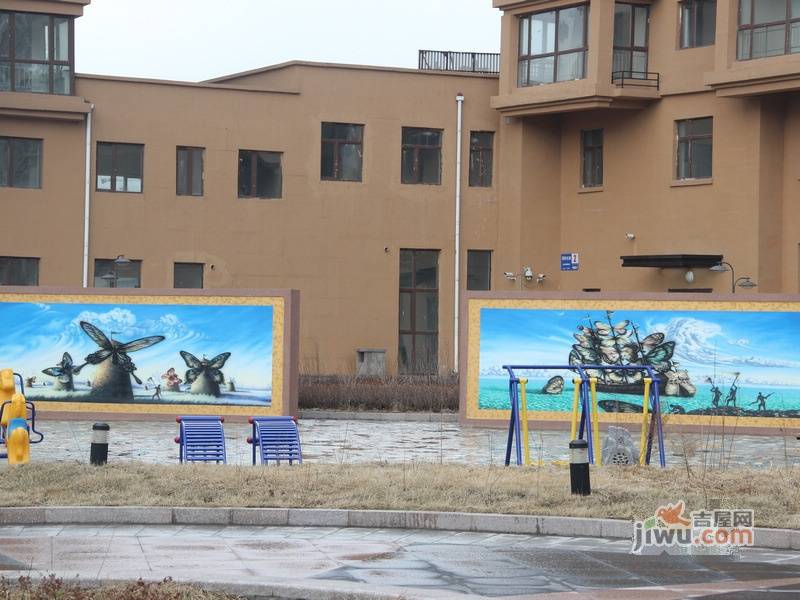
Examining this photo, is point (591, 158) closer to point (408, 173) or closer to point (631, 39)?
point (631, 39)

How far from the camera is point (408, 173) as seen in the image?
41531mm

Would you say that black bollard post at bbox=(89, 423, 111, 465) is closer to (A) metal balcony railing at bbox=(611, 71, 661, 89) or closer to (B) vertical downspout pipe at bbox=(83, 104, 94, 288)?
(B) vertical downspout pipe at bbox=(83, 104, 94, 288)

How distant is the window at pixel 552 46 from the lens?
39.2 metres

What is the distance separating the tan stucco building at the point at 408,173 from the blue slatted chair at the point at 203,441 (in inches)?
747

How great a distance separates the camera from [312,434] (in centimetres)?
2598

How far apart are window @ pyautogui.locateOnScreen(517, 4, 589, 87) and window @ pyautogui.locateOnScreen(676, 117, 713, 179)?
329cm

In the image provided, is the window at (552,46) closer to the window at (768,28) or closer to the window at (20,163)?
the window at (768,28)

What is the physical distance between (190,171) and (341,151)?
4.46 metres

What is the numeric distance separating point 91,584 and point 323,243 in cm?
3079

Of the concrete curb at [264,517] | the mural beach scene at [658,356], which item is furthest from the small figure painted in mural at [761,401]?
the concrete curb at [264,517]

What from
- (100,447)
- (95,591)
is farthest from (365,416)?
(95,591)

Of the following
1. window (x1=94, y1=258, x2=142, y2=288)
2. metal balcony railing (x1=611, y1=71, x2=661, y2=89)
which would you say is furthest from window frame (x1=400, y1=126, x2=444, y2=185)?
window (x1=94, y1=258, x2=142, y2=288)

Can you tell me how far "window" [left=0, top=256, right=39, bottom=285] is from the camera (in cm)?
3891

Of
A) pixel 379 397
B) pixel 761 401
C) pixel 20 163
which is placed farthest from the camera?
pixel 20 163
